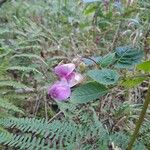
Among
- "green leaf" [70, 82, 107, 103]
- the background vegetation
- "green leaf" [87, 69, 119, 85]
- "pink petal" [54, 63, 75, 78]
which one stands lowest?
the background vegetation

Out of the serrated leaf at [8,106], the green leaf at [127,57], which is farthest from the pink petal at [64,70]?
the serrated leaf at [8,106]

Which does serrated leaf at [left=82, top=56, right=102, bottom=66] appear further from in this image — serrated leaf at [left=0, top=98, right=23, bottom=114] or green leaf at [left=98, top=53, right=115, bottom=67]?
serrated leaf at [left=0, top=98, right=23, bottom=114]

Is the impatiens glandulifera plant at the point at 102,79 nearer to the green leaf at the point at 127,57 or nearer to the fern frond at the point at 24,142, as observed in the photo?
the green leaf at the point at 127,57

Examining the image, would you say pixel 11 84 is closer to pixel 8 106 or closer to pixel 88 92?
pixel 8 106

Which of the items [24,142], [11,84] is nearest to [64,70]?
[24,142]

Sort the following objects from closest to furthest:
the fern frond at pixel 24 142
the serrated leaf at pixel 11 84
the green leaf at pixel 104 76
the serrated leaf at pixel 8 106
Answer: the green leaf at pixel 104 76, the fern frond at pixel 24 142, the serrated leaf at pixel 8 106, the serrated leaf at pixel 11 84

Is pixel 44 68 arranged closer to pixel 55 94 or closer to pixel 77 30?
pixel 77 30

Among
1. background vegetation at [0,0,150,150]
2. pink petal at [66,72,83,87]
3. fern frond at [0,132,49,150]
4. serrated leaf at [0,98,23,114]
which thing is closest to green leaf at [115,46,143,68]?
background vegetation at [0,0,150,150]
